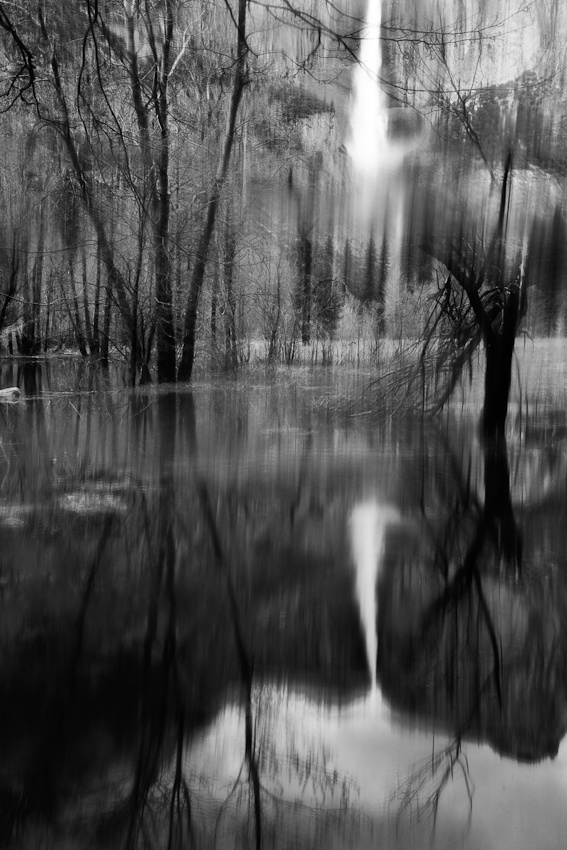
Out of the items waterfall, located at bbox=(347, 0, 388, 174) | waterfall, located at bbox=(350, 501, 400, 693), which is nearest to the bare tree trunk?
waterfall, located at bbox=(347, 0, 388, 174)

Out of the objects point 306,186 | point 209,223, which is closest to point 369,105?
point 306,186

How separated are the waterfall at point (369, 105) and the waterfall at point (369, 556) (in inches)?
62.3

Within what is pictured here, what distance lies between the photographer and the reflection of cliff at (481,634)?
1102mm

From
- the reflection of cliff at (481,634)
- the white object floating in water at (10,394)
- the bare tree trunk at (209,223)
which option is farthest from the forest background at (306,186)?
the reflection of cliff at (481,634)

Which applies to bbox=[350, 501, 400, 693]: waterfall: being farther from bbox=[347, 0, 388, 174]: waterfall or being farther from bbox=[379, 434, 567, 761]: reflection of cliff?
bbox=[347, 0, 388, 174]: waterfall

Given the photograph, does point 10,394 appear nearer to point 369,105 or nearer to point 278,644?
point 369,105

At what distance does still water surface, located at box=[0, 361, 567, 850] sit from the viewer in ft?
2.95

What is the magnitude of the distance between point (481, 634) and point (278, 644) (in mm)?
368

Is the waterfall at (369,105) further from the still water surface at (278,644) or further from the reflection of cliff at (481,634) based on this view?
the reflection of cliff at (481,634)

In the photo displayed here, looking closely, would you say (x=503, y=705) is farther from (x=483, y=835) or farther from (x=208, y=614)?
(x=208, y=614)

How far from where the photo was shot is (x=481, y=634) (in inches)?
53.3

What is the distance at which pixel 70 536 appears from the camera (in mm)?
1710

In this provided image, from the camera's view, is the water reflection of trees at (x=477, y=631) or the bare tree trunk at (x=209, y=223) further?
the bare tree trunk at (x=209, y=223)

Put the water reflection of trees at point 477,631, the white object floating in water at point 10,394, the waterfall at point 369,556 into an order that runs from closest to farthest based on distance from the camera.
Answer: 1. the water reflection of trees at point 477,631
2. the waterfall at point 369,556
3. the white object floating in water at point 10,394
